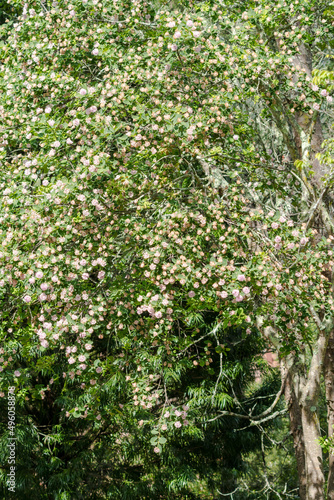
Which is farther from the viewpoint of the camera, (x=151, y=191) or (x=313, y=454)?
(x=151, y=191)

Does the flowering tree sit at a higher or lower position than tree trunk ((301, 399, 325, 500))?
higher

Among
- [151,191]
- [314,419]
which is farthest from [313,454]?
[151,191]

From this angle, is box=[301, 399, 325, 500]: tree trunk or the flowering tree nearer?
the flowering tree

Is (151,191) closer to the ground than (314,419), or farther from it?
farther from it

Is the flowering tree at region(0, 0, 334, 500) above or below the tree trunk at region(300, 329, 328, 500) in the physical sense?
above

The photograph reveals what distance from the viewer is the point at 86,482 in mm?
11992

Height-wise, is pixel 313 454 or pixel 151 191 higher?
pixel 151 191

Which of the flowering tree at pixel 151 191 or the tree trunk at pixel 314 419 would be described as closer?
the flowering tree at pixel 151 191

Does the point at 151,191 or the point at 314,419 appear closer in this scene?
the point at 314,419

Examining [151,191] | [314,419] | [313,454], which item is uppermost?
[151,191]

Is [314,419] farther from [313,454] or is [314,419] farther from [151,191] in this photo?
[151,191]

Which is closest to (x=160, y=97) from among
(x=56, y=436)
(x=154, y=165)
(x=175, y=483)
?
(x=154, y=165)

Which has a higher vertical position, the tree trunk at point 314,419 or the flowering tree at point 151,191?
the flowering tree at point 151,191

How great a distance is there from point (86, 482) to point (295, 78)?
928cm
